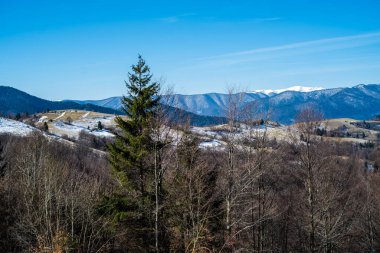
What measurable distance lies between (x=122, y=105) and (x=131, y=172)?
507 centimetres

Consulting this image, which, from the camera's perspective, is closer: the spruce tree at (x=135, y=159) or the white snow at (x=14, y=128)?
the spruce tree at (x=135, y=159)

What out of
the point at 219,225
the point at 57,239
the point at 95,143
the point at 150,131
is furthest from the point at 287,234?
the point at 95,143

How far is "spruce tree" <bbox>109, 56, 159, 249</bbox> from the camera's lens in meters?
24.6

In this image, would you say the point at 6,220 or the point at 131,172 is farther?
→ the point at 6,220

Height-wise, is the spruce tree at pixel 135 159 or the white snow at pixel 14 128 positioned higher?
the spruce tree at pixel 135 159

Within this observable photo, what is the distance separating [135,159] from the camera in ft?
83.3

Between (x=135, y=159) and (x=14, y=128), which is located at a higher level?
(x=135, y=159)

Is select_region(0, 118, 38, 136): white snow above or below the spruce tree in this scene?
below

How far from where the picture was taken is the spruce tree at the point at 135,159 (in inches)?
970

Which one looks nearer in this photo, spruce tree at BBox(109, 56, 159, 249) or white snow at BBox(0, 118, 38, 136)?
spruce tree at BBox(109, 56, 159, 249)

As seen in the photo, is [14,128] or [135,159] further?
[14,128]

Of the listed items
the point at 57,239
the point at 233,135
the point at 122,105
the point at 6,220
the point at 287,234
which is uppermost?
the point at 122,105

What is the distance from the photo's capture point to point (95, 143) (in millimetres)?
174375

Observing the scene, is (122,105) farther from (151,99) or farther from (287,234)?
(287,234)
